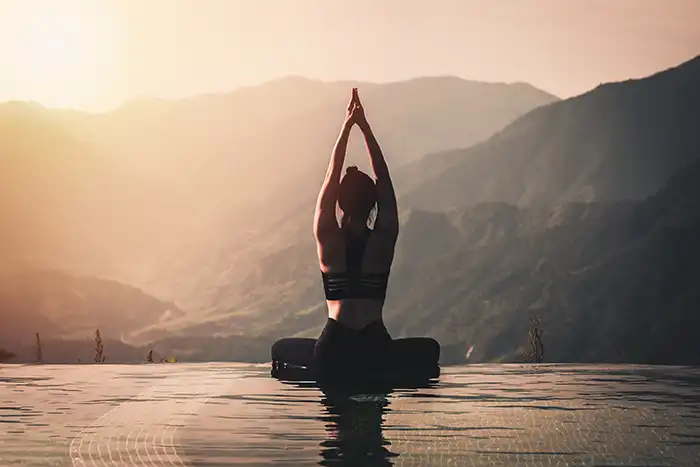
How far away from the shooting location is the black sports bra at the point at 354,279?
33.3 feet

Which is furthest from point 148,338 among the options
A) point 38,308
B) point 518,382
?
point 518,382

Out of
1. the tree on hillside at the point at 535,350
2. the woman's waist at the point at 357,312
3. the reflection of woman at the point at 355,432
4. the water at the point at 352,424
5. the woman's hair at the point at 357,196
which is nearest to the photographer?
the reflection of woman at the point at 355,432

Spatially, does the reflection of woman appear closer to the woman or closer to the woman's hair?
the woman

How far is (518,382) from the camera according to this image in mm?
12844

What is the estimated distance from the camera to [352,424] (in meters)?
7.59

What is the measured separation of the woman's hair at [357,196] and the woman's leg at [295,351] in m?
1.68

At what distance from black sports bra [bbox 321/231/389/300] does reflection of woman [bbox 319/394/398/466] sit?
105 centimetres

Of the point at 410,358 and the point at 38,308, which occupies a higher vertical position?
the point at 410,358

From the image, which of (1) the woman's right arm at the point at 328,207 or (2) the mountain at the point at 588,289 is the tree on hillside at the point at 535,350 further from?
(2) the mountain at the point at 588,289

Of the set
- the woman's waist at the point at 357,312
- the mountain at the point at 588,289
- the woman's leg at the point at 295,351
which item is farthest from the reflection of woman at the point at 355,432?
the mountain at the point at 588,289

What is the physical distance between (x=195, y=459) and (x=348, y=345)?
427 cm

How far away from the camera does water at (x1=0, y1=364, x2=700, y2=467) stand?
6.18 metres

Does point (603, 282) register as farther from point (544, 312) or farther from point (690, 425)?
point (690, 425)

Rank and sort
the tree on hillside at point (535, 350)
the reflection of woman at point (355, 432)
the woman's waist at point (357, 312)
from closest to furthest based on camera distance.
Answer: the reflection of woman at point (355, 432) → the woman's waist at point (357, 312) → the tree on hillside at point (535, 350)
